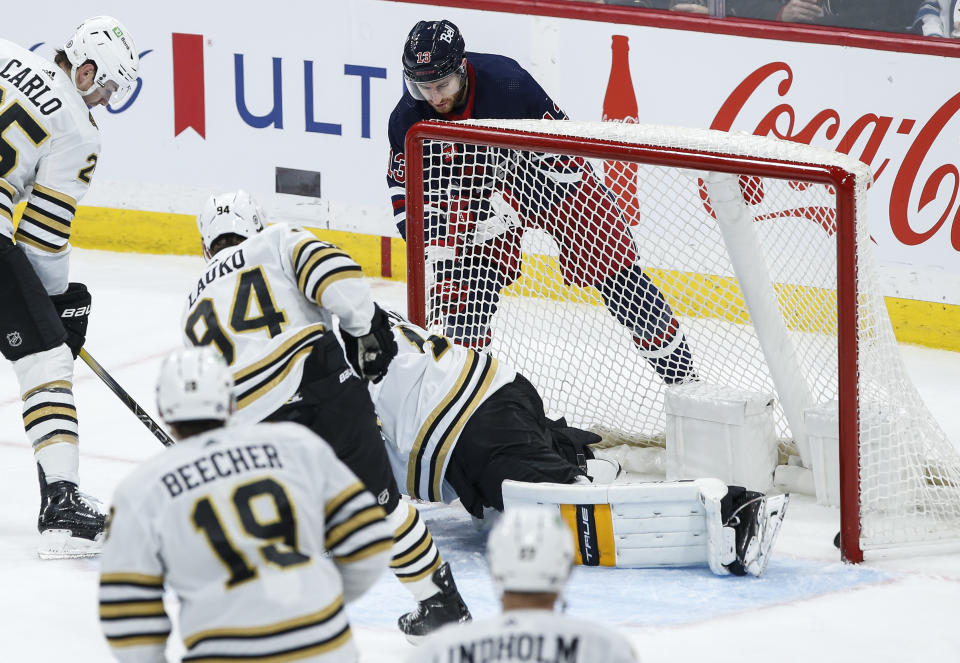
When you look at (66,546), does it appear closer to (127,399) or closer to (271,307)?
(127,399)

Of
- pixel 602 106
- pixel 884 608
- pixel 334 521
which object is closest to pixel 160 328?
pixel 602 106

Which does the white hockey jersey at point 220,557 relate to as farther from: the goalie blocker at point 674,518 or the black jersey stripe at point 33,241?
the black jersey stripe at point 33,241

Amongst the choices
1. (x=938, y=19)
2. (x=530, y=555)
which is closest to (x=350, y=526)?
(x=530, y=555)

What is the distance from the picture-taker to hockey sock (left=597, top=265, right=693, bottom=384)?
415 cm

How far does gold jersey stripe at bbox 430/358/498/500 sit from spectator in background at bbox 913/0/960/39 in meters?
2.21

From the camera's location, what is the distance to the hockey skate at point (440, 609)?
2959 mm

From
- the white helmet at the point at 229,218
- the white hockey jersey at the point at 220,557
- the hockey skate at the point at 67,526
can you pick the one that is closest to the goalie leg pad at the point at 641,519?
the white helmet at the point at 229,218

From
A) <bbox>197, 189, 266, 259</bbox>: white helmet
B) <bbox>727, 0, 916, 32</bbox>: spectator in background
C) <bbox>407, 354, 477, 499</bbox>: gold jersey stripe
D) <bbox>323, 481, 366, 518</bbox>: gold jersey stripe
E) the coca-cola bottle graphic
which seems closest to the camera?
<bbox>323, 481, 366, 518</bbox>: gold jersey stripe

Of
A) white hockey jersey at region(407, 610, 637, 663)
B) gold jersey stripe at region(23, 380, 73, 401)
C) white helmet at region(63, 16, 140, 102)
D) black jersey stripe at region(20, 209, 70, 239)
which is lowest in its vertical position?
gold jersey stripe at region(23, 380, 73, 401)

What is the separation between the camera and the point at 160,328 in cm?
561

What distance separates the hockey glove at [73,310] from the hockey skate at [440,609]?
1.25m

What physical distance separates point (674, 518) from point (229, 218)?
3.71 ft

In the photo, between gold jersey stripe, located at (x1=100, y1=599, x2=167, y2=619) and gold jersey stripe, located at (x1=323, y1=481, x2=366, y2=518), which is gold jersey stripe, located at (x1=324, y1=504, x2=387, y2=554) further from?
gold jersey stripe, located at (x1=100, y1=599, x2=167, y2=619)

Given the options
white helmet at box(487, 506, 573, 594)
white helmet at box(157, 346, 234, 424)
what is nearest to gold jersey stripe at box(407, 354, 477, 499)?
white helmet at box(157, 346, 234, 424)
